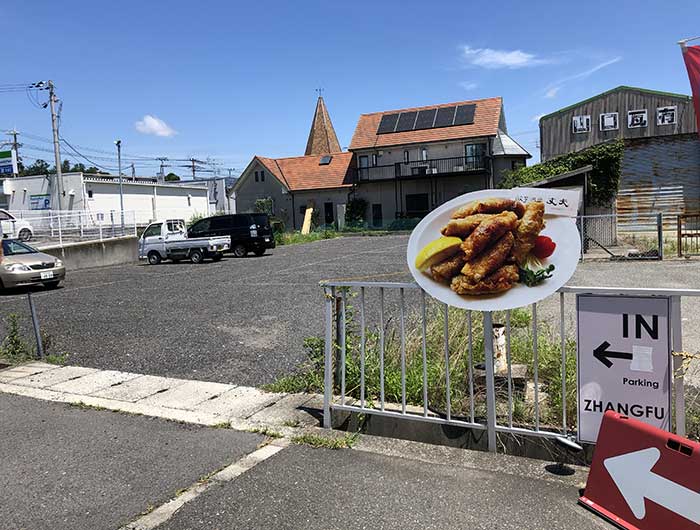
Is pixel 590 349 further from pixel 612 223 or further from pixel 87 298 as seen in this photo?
pixel 612 223

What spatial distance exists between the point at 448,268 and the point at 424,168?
3743cm

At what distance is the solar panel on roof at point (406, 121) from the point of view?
42.1 metres

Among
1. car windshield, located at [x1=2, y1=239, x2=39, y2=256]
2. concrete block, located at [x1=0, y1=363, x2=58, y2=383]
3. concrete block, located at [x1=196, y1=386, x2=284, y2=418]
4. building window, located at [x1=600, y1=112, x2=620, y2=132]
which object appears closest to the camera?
concrete block, located at [x1=196, y1=386, x2=284, y2=418]

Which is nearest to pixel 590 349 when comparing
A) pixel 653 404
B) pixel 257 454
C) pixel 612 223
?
pixel 653 404

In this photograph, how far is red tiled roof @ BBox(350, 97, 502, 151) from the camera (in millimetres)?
39156

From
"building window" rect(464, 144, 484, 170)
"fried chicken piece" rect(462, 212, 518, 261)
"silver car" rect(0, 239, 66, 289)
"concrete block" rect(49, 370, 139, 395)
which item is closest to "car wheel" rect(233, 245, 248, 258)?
"silver car" rect(0, 239, 66, 289)

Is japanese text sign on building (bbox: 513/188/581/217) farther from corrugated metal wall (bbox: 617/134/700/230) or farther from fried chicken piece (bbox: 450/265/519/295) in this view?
corrugated metal wall (bbox: 617/134/700/230)

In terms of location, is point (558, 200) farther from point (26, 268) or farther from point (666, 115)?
point (666, 115)

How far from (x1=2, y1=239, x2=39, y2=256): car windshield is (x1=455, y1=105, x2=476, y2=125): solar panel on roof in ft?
105

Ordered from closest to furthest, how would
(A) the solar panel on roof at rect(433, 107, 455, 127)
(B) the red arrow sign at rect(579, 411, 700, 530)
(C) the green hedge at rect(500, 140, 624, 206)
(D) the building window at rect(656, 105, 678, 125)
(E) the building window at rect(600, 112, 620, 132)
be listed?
(B) the red arrow sign at rect(579, 411, 700, 530)
(C) the green hedge at rect(500, 140, 624, 206)
(D) the building window at rect(656, 105, 678, 125)
(E) the building window at rect(600, 112, 620, 132)
(A) the solar panel on roof at rect(433, 107, 455, 127)

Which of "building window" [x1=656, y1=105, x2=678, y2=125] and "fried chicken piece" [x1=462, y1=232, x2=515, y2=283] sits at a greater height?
"building window" [x1=656, y1=105, x2=678, y2=125]

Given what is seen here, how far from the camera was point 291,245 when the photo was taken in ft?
100

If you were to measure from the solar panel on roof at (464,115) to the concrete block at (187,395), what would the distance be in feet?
123

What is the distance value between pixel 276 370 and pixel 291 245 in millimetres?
24508
